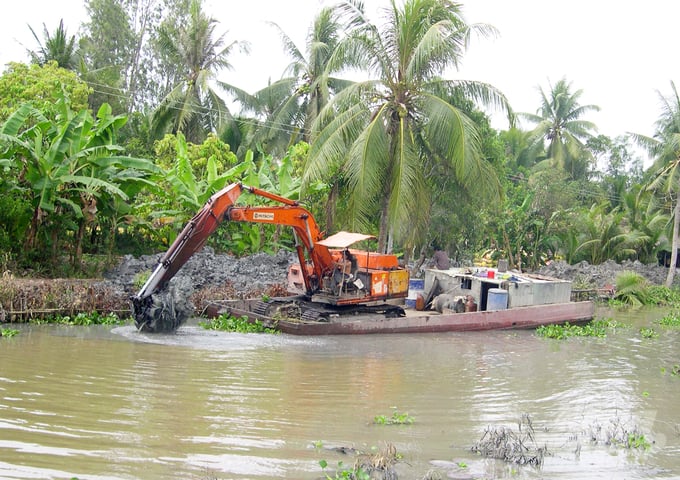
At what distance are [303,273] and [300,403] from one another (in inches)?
273

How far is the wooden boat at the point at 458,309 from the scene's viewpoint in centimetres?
1585

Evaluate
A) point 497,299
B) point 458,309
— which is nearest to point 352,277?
point 458,309

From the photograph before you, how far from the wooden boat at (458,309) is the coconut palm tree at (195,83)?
1592cm

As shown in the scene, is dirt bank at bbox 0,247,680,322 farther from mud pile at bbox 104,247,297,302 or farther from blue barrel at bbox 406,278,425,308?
blue barrel at bbox 406,278,425,308

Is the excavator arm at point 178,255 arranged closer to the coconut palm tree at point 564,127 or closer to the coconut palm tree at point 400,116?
the coconut palm tree at point 400,116

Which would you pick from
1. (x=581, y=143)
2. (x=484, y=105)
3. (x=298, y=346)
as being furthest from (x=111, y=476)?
(x=581, y=143)

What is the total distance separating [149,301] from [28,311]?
2.78 meters

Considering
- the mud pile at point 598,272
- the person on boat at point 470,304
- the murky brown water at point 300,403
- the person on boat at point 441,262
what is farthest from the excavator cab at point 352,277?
the mud pile at point 598,272

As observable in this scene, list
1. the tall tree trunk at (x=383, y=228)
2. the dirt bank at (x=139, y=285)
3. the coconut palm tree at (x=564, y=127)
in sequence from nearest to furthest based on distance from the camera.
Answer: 1. the dirt bank at (x=139, y=285)
2. the tall tree trunk at (x=383, y=228)
3. the coconut palm tree at (x=564, y=127)

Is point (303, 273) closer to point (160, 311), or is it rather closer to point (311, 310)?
point (311, 310)

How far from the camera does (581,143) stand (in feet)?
147

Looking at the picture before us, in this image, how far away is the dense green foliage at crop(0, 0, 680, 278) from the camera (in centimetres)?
1848

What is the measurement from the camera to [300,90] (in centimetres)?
3141

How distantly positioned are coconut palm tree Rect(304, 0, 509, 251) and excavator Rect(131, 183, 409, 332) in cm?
298
